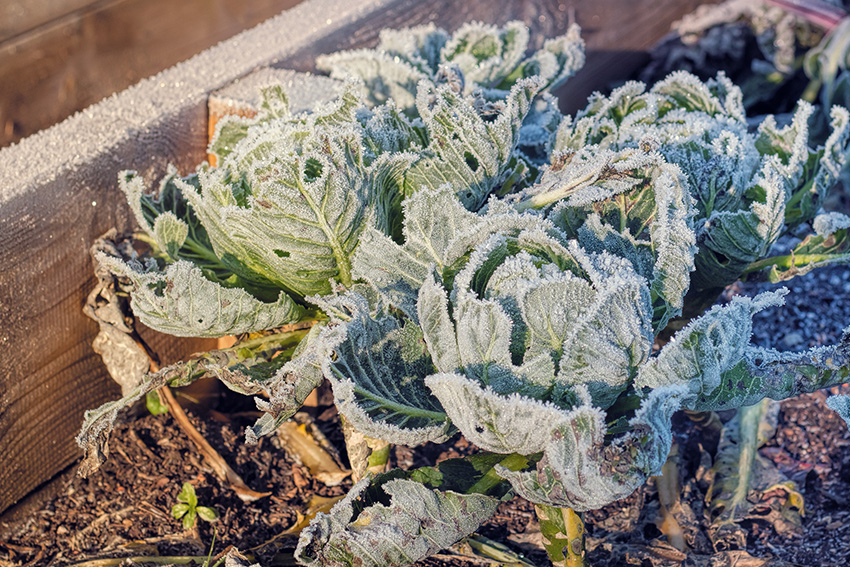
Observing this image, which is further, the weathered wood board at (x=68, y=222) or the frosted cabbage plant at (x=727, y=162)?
the weathered wood board at (x=68, y=222)

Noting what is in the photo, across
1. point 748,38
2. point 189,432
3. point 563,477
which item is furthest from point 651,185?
point 748,38

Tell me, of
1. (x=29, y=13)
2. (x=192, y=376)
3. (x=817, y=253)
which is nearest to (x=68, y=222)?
(x=192, y=376)

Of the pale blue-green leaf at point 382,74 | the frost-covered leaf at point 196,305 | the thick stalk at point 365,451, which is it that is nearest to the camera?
the frost-covered leaf at point 196,305

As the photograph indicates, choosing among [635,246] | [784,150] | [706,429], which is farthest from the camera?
[706,429]

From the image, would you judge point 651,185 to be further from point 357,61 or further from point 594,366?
point 357,61

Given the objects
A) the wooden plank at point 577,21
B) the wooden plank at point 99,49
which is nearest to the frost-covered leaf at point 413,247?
the wooden plank at point 577,21

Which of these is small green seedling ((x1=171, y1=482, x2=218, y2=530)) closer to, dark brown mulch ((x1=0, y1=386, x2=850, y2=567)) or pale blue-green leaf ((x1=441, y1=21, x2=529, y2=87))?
dark brown mulch ((x1=0, y1=386, x2=850, y2=567))

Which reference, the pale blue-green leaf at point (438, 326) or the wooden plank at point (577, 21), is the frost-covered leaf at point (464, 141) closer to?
the pale blue-green leaf at point (438, 326)
